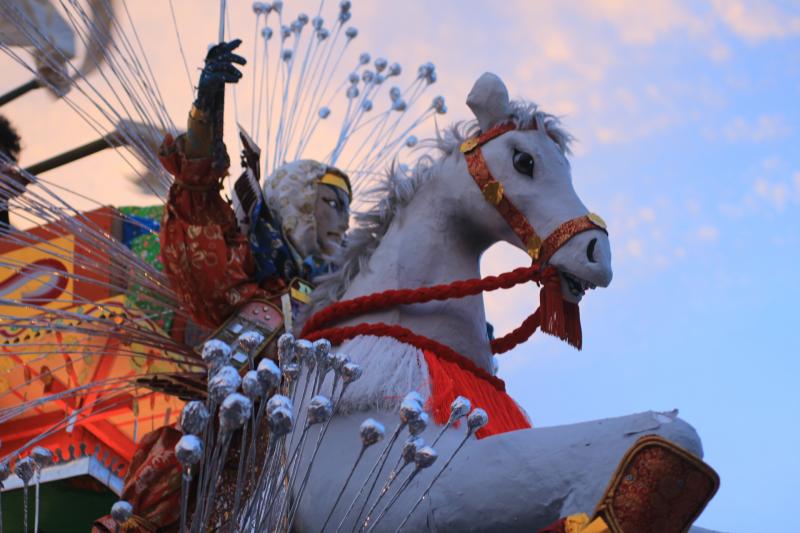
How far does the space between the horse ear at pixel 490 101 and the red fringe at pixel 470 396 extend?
2.53 ft

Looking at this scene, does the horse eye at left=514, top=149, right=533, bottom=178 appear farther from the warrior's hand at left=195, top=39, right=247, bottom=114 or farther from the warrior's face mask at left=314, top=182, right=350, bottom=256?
the warrior's face mask at left=314, top=182, right=350, bottom=256

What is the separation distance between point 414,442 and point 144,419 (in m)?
4.92

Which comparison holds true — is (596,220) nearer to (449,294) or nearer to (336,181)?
(449,294)

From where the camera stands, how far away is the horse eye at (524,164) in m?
3.60

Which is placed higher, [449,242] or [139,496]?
[449,242]

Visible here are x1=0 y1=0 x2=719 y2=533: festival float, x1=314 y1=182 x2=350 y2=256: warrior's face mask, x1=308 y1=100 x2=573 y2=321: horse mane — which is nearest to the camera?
x1=0 y1=0 x2=719 y2=533: festival float

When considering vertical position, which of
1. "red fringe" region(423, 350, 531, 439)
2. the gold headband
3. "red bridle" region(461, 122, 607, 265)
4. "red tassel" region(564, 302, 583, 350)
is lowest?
"red fringe" region(423, 350, 531, 439)

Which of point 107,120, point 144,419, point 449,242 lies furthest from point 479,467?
point 144,419

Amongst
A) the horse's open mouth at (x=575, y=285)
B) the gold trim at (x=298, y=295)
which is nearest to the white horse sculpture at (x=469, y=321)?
the horse's open mouth at (x=575, y=285)

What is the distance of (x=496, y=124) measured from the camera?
373 cm

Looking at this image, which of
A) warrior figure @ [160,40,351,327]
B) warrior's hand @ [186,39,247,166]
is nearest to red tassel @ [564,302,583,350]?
warrior figure @ [160,40,351,327]

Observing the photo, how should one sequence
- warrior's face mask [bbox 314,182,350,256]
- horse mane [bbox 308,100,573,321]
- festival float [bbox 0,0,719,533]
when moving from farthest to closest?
warrior's face mask [bbox 314,182,350,256] < horse mane [bbox 308,100,573,321] < festival float [bbox 0,0,719,533]

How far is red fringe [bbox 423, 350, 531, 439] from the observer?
3229mm

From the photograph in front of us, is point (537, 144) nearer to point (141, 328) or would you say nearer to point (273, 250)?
point (273, 250)
